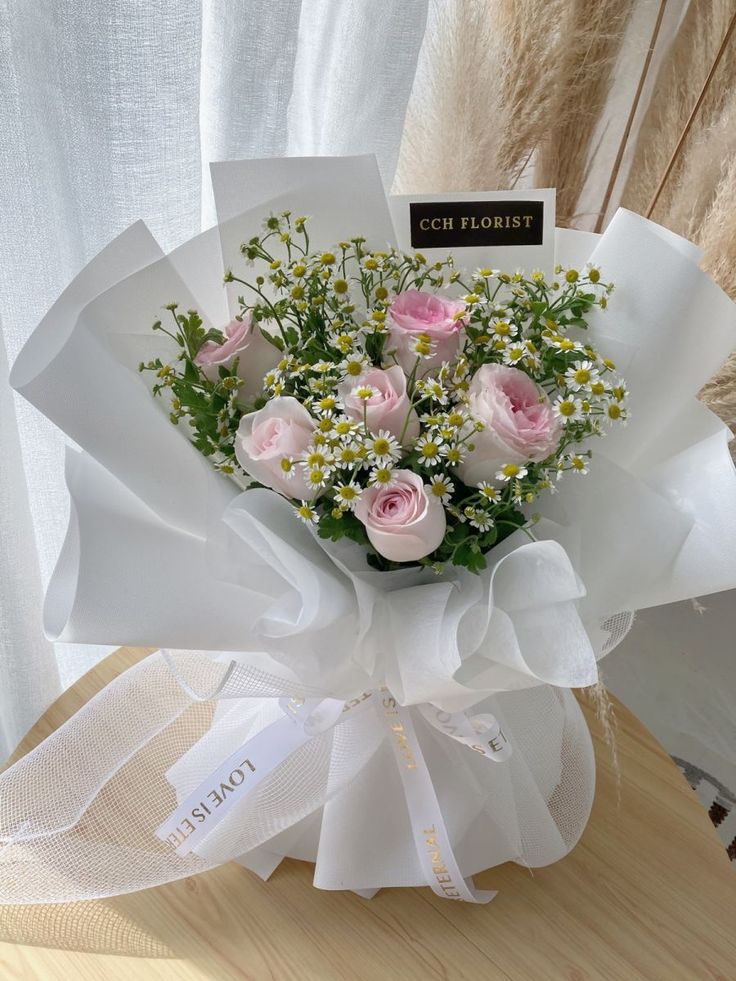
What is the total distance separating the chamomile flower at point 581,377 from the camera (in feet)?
1.69

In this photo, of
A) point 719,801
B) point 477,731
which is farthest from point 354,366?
point 719,801

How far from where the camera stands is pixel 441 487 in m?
0.50

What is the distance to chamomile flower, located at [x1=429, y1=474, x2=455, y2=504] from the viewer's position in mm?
494

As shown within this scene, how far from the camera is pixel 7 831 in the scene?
0.67 meters

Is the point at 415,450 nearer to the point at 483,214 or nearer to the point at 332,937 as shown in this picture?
the point at 483,214

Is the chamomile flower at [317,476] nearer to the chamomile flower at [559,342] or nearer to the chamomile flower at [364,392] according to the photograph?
the chamomile flower at [364,392]

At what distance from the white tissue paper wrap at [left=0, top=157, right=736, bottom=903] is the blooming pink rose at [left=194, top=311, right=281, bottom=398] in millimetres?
45

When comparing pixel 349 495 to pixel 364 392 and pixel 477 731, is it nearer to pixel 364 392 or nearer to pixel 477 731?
pixel 364 392

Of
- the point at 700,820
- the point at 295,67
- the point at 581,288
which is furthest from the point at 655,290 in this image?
the point at 295,67

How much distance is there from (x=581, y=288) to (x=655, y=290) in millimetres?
49

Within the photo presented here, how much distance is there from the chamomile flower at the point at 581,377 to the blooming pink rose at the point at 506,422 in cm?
2

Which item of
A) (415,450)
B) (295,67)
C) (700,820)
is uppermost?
(295,67)

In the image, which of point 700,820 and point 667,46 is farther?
point 667,46

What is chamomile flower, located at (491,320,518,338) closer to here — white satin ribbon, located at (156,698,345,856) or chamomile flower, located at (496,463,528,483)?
chamomile flower, located at (496,463,528,483)
